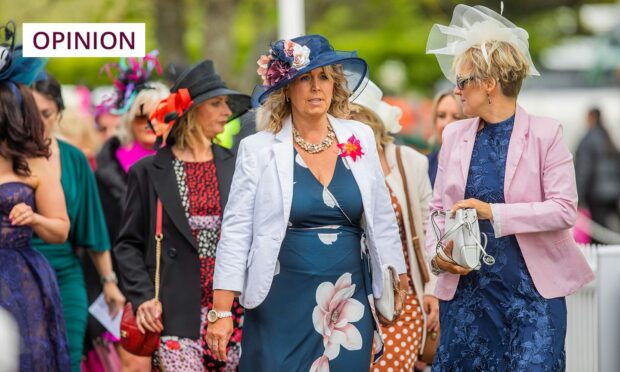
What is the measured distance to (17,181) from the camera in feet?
22.0

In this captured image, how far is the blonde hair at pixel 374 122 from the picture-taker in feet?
23.6

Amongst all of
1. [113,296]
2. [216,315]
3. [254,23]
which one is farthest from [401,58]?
[216,315]

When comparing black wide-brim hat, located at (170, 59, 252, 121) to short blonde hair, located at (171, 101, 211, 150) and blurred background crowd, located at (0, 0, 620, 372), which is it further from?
blurred background crowd, located at (0, 0, 620, 372)

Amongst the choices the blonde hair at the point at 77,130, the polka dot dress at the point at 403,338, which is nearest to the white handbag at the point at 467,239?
the polka dot dress at the point at 403,338

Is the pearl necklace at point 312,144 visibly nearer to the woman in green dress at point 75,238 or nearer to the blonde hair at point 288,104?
the blonde hair at point 288,104

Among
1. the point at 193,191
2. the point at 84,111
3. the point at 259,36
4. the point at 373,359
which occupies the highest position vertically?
the point at 259,36

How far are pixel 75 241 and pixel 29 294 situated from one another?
3.76 ft

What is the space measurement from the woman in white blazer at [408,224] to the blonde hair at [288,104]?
33.5 inches

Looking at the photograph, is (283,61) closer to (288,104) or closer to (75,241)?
(288,104)

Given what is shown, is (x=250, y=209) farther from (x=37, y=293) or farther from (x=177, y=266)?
(x=37, y=293)

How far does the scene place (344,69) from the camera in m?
6.06

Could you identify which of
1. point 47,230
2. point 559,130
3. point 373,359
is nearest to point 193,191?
point 47,230

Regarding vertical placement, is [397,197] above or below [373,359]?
above

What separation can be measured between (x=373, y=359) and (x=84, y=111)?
7.99 m
